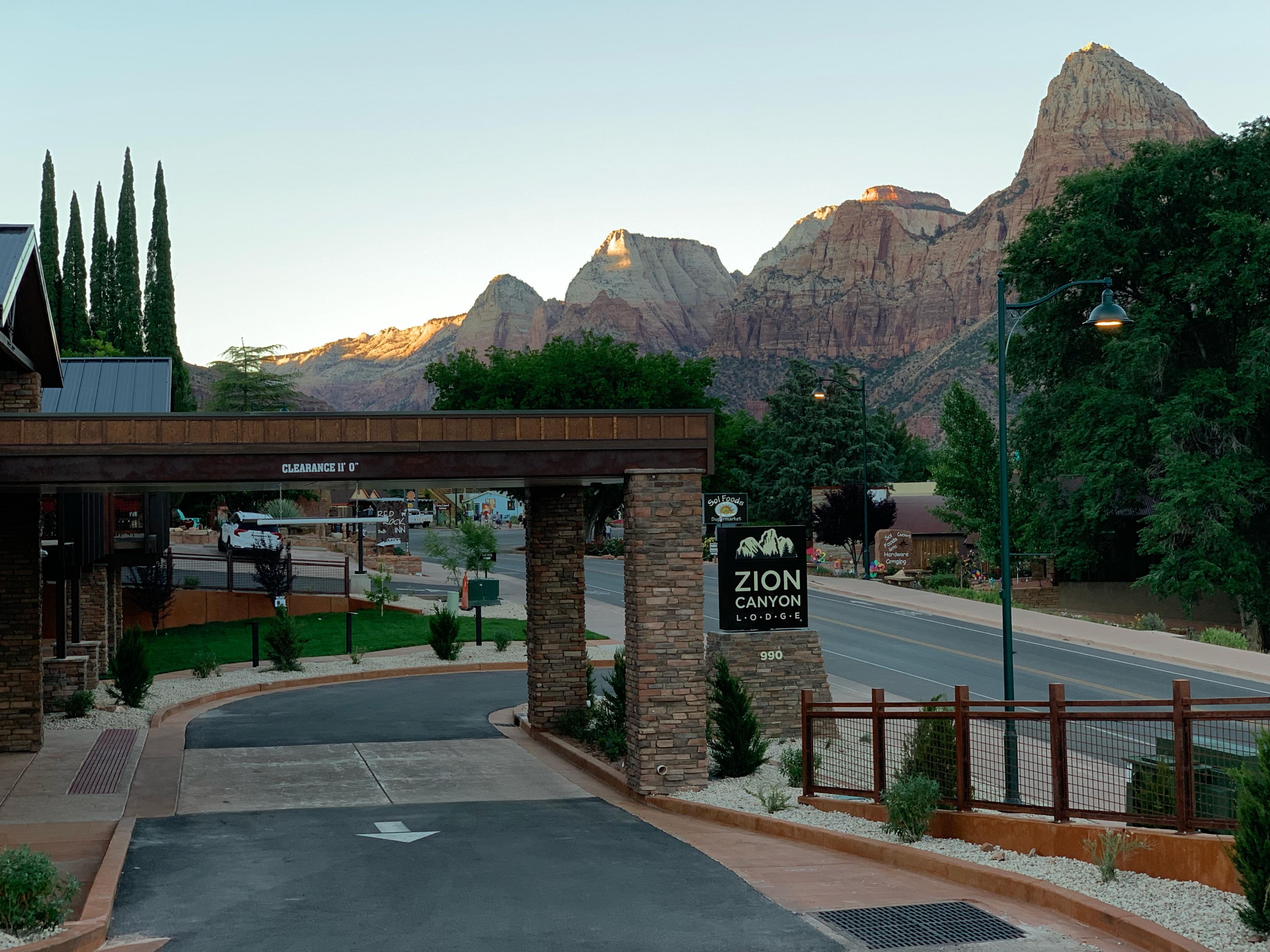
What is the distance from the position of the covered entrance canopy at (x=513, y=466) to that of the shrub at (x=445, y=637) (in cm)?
1846

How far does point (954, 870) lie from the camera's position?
472 inches

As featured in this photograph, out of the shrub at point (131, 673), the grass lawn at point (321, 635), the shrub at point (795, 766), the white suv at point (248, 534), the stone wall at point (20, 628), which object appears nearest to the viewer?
the shrub at point (795, 766)

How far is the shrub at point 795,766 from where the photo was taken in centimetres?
1686

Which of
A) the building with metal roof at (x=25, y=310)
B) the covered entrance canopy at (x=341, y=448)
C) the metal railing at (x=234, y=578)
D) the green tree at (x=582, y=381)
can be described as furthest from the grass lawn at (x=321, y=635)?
the green tree at (x=582, y=381)

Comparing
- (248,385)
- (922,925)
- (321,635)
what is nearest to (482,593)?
(321,635)

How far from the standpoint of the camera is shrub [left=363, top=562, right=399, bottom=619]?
1828 inches

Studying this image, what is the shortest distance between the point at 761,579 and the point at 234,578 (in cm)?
3175

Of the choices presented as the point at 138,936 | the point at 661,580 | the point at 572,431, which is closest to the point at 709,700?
the point at 661,580

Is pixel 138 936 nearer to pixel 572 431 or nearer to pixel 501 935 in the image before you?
pixel 501 935

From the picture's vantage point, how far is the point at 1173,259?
1737 inches

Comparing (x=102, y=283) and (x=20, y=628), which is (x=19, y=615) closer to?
(x=20, y=628)

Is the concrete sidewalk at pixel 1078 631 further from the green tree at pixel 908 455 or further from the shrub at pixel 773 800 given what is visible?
the green tree at pixel 908 455

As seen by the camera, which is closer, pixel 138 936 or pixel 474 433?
pixel 138 936

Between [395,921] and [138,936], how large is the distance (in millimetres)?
2075
